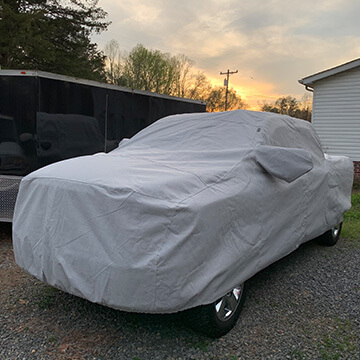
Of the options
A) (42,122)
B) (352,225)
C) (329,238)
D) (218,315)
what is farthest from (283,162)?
(352,225)

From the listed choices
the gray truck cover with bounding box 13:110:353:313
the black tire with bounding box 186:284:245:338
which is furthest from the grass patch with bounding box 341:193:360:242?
the black tire with bounding box 186:284:245:338

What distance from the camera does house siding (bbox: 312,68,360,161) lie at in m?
12.1

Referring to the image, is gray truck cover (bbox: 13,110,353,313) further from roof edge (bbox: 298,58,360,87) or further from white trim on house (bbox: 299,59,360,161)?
roof edge (bbox: 298,58,360,87)

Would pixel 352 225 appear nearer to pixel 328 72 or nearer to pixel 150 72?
pixel 328 72

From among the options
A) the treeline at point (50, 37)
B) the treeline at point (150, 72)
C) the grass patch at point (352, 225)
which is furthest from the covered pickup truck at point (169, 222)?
the treeline at point (150, 72)

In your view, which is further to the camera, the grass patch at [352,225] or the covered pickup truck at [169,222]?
the grass patch at [352,225]

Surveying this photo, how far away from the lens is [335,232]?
5234 mm

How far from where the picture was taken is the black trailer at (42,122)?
16.6 ft

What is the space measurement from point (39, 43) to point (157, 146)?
14645mm

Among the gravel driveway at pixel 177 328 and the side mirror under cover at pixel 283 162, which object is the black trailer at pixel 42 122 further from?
the side mirror under cover at pixel 283 162

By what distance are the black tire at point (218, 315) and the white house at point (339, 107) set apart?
10.5 meters

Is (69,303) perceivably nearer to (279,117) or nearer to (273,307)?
(273,307)

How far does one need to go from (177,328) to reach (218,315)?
1.29 ft

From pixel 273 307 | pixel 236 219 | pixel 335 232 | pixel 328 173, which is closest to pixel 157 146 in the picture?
pixel 236 219
